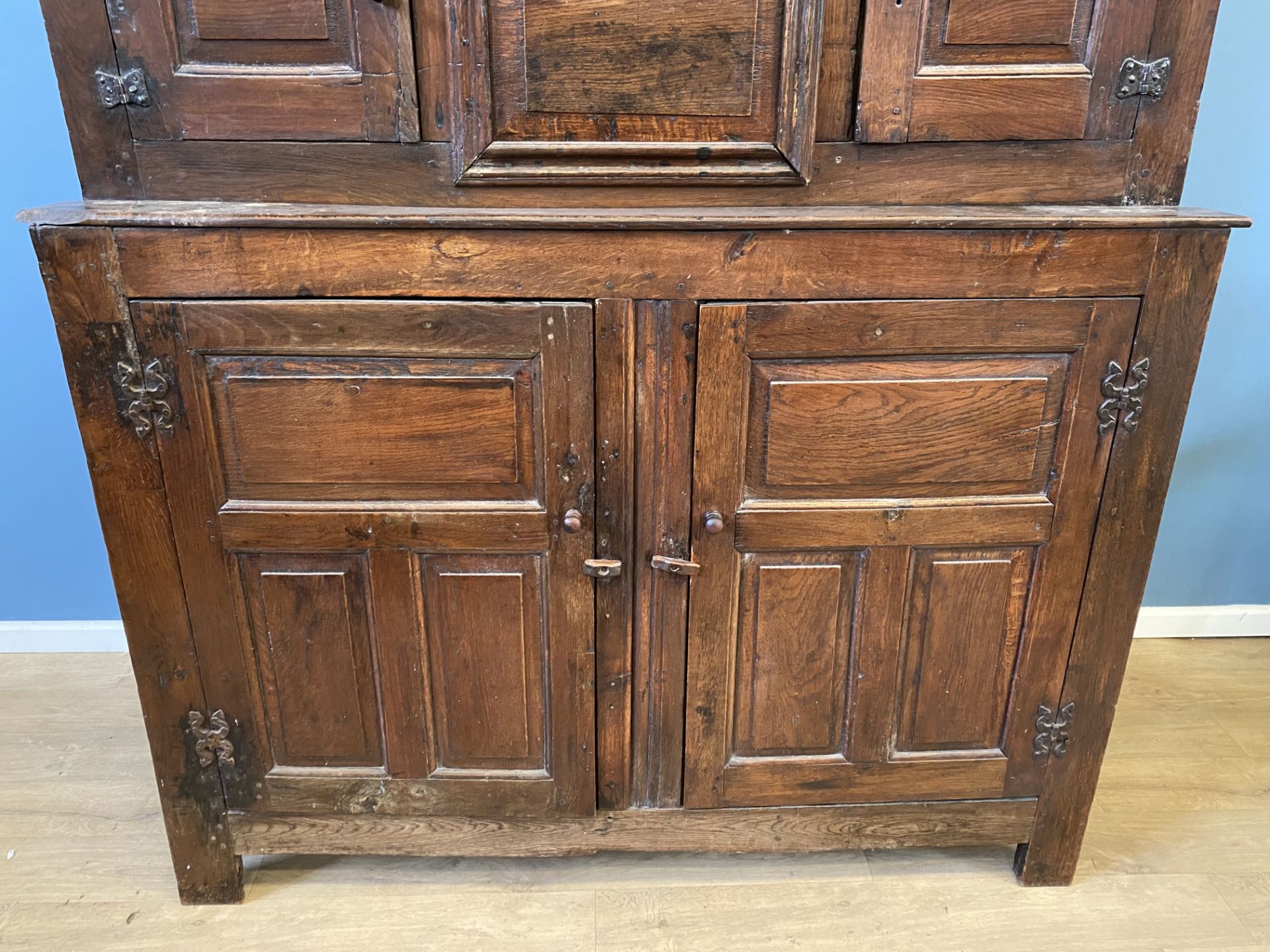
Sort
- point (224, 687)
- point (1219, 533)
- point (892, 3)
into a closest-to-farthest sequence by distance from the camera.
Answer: point (892, 3), point (224, 687), point (1219, 533)

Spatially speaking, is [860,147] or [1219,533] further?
[1219,533]

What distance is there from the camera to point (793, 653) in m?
1.45

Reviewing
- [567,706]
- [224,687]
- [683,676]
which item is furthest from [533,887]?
[224,687]

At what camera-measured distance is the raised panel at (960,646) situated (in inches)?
55.6

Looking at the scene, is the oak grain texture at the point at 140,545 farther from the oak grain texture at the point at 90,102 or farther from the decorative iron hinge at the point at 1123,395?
the decorative iron hinge at the point at 1123,395

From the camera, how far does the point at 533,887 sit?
1.62 metres

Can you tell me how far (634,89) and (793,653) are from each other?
2.88 ft

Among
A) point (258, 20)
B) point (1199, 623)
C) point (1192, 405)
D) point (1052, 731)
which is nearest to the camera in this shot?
point (258, 20)

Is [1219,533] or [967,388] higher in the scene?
[967,388]

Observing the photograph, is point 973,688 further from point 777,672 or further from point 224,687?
point 224,687

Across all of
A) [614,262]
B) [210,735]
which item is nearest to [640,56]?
[614,262]

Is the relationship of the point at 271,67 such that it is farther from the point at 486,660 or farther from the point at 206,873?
the point at 206,873

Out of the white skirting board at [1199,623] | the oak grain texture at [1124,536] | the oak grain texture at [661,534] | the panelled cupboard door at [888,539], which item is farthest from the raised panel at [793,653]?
the white skirting board at [1199,623]

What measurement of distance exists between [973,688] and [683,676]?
48 centimetres
